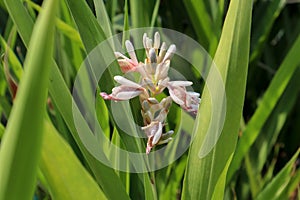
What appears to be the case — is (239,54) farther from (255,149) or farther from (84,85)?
(255,149)

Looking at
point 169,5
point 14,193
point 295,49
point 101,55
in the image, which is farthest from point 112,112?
point 169,5

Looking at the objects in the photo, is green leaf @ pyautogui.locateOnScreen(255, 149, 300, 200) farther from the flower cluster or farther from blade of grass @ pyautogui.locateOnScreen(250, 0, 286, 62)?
blade of grass @ pyautogui.locateOnScreen(250, 0, 286, 62)

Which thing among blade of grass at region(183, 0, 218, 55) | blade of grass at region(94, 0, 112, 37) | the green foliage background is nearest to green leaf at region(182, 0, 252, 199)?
the green foliage background

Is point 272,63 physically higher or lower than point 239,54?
lower

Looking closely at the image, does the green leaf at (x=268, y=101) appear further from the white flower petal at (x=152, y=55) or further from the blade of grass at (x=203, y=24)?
the white flower petal at (x=152, y=55)

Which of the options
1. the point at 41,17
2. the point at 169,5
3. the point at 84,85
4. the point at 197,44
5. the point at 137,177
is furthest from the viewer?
the point at 169,5

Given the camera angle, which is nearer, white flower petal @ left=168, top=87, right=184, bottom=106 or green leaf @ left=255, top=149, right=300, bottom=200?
white flower petal @ left=168, top=87, right=184, bottom=106
